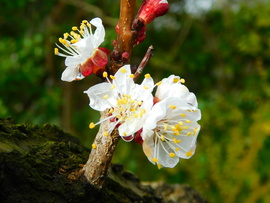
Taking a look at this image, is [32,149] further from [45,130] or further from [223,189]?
[223,189]

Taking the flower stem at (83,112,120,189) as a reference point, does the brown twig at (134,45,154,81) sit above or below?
above

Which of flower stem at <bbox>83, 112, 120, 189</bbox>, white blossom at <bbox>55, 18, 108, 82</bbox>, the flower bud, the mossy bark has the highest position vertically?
the flower bud

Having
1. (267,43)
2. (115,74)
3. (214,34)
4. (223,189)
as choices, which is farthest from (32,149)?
(214,34)

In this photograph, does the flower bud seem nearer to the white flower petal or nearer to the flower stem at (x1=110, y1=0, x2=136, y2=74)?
the flower stem at (x1=110, y1=0, x2=136, y2=74)

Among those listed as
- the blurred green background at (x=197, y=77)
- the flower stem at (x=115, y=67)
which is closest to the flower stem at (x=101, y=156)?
the flower stem at (x=115, y=67)

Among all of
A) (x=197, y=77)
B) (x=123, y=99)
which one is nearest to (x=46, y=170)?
(x=123, y=99)

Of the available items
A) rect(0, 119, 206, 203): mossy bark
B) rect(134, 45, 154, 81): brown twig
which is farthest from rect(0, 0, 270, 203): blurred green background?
rect(134, 45, 154, 81): brown twig

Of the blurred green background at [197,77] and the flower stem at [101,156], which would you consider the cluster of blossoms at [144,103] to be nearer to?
the flower stem at [101,156]
